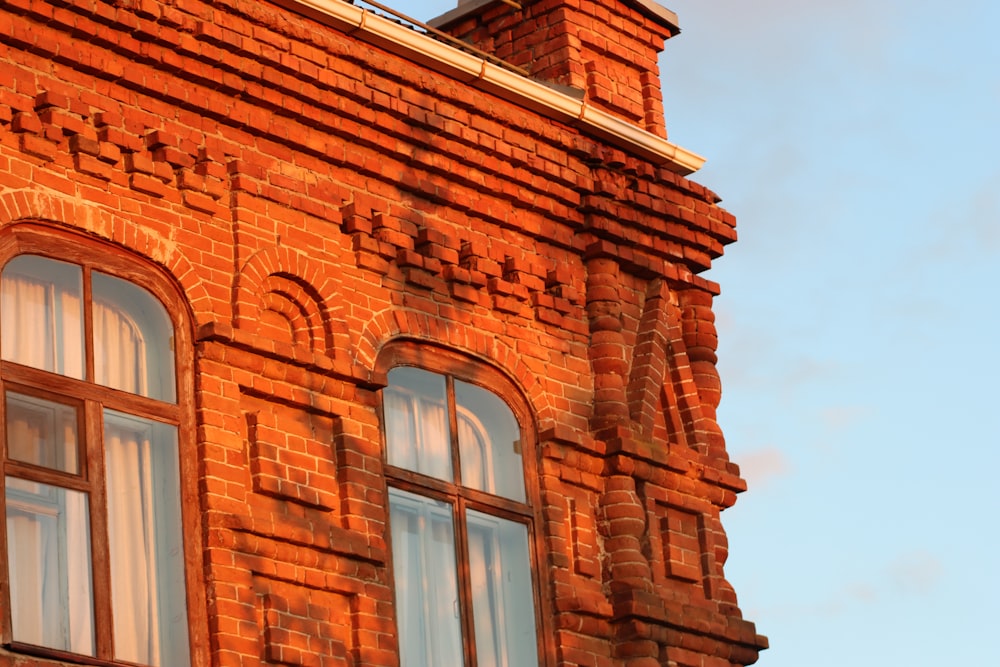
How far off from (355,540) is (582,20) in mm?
4484

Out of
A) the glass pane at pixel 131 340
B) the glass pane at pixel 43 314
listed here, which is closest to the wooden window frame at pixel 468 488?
the glass pane at pixel 131 340

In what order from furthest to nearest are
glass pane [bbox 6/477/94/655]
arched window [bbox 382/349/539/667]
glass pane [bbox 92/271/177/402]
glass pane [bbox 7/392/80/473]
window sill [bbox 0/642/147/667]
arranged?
arched window [bbox 382/349/539/667] → glass pane [bbox 92/271/177/402] → glass pane [bbox 7/392/80/473] → glass pane [bbox 6/477/94/655] → window sill [bbox 0/642/147/667]

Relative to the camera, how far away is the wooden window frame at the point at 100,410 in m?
10.7

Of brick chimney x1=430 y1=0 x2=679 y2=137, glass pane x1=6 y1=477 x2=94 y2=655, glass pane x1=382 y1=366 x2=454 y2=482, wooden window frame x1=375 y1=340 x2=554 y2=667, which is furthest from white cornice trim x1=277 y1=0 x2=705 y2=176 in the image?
glass pane x1=6 y1=477 x2=94 y2=655

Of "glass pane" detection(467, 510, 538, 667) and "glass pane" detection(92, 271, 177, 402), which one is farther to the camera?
"glass pane" detection(467, 510, 538, 667)

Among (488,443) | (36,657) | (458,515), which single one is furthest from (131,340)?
(488,443)

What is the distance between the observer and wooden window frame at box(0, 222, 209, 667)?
10734mm

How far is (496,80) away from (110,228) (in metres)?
3.11

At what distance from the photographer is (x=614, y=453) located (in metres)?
13.6

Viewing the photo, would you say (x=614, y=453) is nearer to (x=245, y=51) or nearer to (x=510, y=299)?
(x=510, y=299)

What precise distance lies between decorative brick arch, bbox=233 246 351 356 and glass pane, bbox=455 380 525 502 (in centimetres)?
105

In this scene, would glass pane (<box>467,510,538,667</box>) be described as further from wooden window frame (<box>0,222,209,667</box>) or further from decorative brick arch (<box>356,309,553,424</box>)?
wooden window frame (<box>0,222,209,667</box>)

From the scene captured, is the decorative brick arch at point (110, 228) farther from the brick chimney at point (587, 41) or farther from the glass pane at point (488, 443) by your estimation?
the brick chimney at point (587, 41)

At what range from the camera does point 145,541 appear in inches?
440
